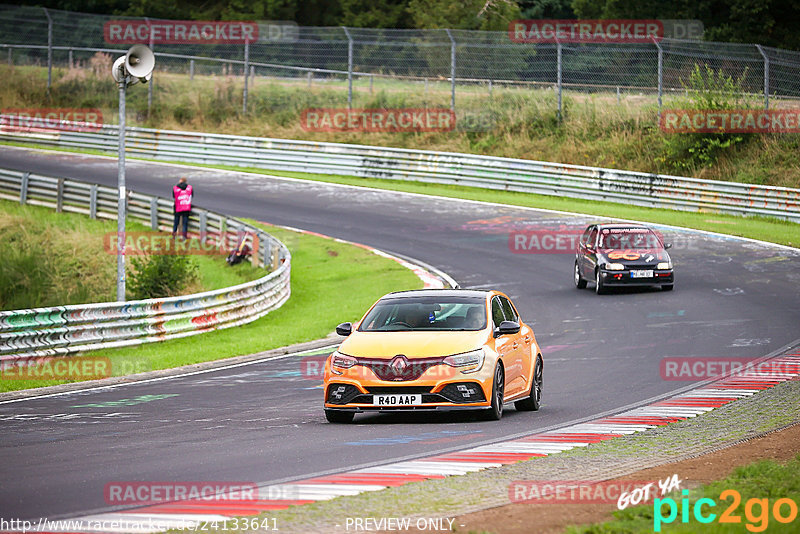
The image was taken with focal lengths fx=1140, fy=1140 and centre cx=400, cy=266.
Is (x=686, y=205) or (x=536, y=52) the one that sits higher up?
(x=536, y=52)

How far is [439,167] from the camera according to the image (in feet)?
139

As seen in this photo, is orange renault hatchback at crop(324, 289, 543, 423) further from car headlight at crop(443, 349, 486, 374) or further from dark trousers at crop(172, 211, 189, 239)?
dark trousers at crop(172, 211, 189, 239)

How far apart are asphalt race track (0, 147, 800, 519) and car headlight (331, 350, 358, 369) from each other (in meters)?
0.66

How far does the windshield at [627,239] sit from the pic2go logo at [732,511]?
58.2 ft

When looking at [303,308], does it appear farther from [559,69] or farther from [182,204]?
[559,69]

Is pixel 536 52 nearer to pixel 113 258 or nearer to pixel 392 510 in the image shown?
pixel 113 258

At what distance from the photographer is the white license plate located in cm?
1180

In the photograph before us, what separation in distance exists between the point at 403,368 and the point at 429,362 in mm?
278

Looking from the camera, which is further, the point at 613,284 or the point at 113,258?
the point at 113,258

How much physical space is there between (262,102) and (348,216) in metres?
16.1

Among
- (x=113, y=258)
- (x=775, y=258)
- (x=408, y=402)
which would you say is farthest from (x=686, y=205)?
(x=408, y=402)

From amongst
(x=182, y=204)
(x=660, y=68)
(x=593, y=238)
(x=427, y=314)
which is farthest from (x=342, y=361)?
(x=660, y=68)

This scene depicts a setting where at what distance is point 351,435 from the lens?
11219mm

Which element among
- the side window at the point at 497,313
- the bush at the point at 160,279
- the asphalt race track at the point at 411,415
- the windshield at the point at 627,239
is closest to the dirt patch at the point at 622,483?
the asphalt race track at the point at 411,415
